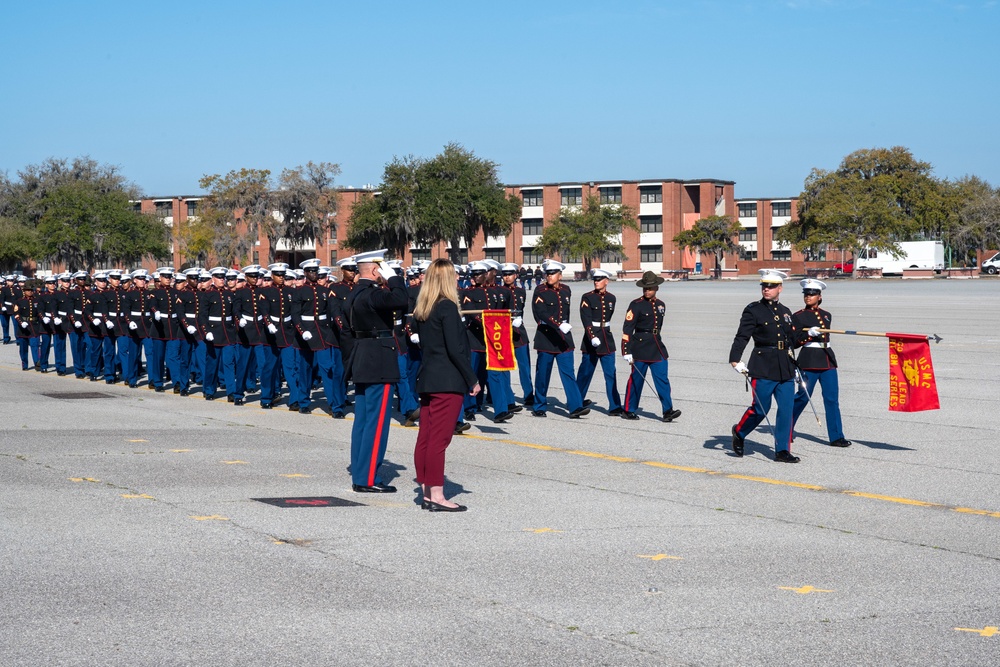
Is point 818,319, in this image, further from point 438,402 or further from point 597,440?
point 438,402

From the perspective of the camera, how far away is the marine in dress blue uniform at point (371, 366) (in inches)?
382

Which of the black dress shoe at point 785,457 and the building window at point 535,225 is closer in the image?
the black dress shoe at point 785,457

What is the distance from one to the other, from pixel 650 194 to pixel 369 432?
11129 centimetres

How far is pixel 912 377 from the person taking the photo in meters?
11.9

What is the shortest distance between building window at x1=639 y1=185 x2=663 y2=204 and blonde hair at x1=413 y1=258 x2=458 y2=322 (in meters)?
111

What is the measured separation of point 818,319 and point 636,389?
312 centimetres

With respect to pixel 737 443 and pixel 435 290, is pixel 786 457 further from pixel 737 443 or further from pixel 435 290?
pixel 435 290

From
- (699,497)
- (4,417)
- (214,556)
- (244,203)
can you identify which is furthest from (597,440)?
(244,203)

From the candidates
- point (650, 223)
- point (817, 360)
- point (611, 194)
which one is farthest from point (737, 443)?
point (611, 194)

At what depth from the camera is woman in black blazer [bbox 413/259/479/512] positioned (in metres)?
9.07

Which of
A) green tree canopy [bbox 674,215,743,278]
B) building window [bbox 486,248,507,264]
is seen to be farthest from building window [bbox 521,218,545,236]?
green tree canopy [bbox 674,215,743,278]

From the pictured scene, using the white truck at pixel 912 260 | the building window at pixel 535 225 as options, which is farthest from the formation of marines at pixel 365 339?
the building window at pixel 535 225

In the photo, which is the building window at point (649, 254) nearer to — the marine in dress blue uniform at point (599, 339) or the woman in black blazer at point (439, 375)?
the marine in dress blue uniform at point (599, 339)

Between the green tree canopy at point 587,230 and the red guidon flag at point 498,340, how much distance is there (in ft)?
304
